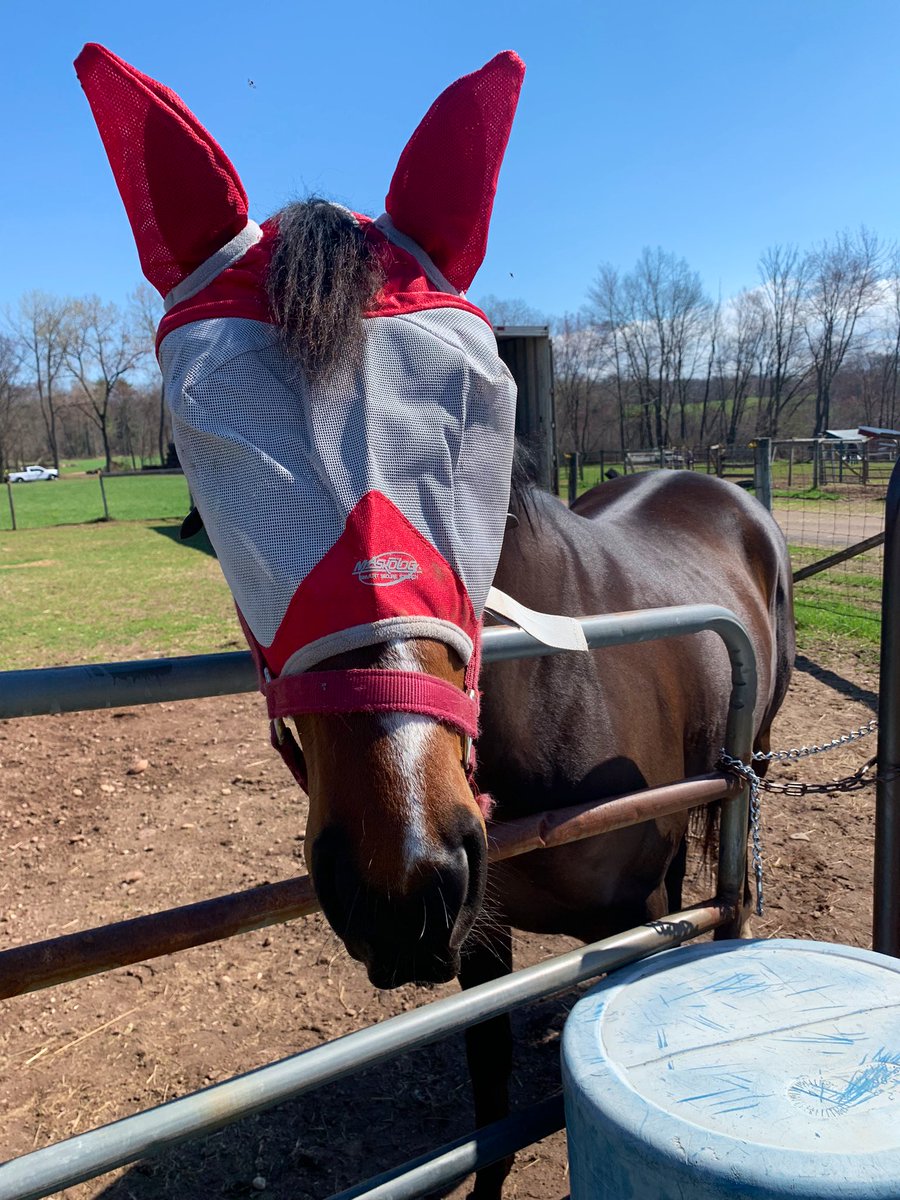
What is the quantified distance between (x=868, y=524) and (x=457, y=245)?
15.0 m

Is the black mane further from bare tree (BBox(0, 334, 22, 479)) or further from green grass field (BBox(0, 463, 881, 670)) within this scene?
bare tree (BBox(0, 334, 22, 479))

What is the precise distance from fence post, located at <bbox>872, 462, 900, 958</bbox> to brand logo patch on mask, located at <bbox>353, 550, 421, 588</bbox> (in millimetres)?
1326

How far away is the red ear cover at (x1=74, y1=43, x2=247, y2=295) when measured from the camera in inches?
52.3

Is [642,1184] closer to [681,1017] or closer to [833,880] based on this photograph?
[681,1017]

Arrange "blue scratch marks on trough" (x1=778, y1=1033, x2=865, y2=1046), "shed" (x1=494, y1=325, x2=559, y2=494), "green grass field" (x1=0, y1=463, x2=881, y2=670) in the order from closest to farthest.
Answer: "blue scratch marks on trough" (x1=778, y1=1033, x2=865, y2=1046) → "shed" (x1=494, y1=325, x2=559, y2=494) → "green grass field" (x1=0, y1=463, x2=881, y2=670)

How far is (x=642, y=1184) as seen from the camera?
3.58 feet

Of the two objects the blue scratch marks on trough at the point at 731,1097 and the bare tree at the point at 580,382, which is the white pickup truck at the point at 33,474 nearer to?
the bare tree at the point at 580,382

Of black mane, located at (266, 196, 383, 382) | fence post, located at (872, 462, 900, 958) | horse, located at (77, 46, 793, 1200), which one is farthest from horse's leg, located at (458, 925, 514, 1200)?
black mane, located at (266, 196, 383, 382)

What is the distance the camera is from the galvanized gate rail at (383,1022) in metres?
1.13

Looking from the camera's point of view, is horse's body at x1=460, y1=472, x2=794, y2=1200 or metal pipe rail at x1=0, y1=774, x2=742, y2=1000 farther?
horse's body at x1=460, y1=472, x2=794, y2=1200

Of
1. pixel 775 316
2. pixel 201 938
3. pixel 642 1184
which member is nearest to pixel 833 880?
pixel 642 1184

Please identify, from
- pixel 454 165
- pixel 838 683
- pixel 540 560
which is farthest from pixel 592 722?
pixel 838 683

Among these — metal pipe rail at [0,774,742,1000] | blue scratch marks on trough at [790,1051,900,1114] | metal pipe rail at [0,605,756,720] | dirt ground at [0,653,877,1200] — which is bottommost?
dirt ground at [0,653,877,1200]

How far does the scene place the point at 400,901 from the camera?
1.01 m
